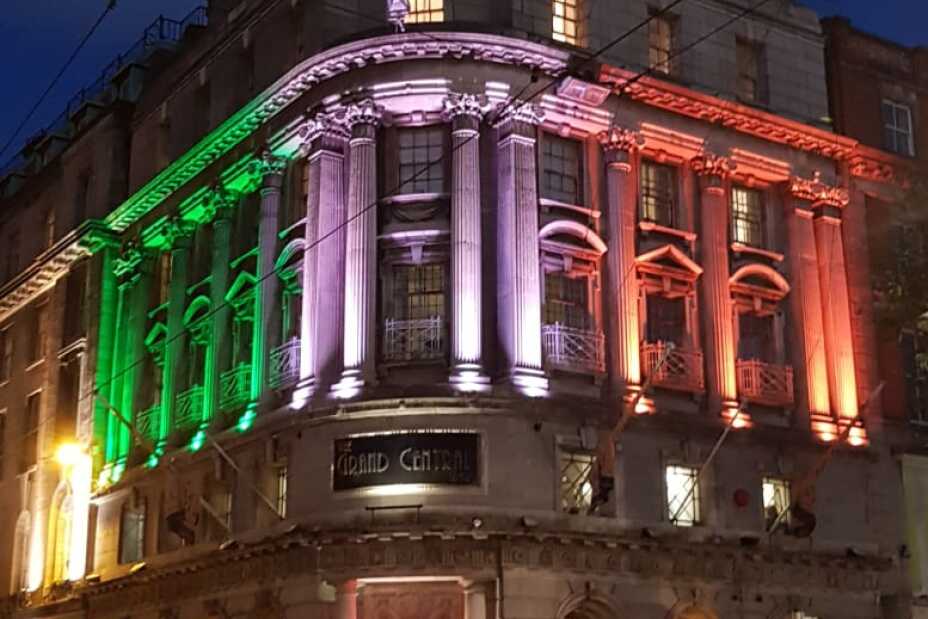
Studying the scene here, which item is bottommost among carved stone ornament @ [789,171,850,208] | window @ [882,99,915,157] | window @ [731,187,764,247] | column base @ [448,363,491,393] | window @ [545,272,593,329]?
column base @ [448,363,491,393]

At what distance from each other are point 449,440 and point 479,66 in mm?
9401

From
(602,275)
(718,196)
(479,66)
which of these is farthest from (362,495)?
(718,196)

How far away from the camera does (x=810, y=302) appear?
38625 millimetres

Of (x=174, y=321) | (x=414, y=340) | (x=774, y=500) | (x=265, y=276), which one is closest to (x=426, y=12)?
(x=265, y=276)

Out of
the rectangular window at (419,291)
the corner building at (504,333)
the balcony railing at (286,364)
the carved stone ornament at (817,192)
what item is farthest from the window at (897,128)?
the balcony railing at (286,364)

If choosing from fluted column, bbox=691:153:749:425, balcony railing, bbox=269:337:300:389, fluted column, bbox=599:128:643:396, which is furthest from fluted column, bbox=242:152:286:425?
fluted column, bbox=691:153:749:425

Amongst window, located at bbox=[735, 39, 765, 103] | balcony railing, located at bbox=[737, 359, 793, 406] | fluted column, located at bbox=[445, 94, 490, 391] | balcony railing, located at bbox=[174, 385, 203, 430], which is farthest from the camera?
window, located at bbox=[735, 39, 765, 103]

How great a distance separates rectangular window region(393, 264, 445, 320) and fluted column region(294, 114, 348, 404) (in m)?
1.41

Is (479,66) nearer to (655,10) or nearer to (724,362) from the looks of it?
(655,10)

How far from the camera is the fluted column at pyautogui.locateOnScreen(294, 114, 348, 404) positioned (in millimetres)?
33688

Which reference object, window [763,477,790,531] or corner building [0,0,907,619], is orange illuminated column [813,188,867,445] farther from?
window [763,477,790,531]

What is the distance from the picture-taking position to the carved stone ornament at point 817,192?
129 feet

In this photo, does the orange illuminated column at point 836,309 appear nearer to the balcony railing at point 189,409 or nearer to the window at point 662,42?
the window at point 662,42

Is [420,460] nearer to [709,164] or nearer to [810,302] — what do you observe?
[709,164]
